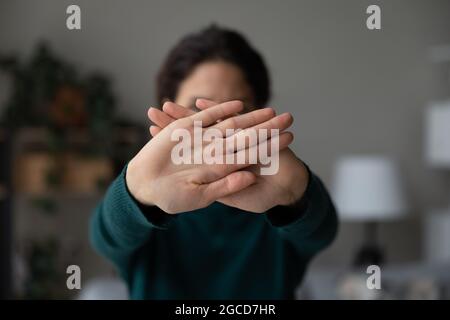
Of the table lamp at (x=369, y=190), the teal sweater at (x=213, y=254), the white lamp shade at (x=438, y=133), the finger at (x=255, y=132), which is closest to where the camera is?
the finger at (x=255, y=132)

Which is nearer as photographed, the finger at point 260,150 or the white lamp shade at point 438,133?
the finger at point 260,150

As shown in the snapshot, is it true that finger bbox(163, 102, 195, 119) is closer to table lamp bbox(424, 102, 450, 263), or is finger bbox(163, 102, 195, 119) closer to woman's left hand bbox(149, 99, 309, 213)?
woman's left hand bbox(149, 99, 309, 213)

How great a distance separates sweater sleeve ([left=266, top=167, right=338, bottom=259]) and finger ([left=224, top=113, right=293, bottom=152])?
55 mm

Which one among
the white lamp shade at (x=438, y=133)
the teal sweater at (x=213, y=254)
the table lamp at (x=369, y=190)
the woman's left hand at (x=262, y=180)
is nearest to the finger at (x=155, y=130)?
the woman's left hand at (x=262, y=180)

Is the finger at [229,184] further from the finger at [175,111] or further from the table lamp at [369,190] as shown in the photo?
the table lamp at [369,190]

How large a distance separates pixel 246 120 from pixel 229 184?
0.03 m

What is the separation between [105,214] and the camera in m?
0.33

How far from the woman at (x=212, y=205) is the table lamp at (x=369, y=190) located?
1319 mm

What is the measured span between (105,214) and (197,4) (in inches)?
5.9

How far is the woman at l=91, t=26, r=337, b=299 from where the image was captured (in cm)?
22

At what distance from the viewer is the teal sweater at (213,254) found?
0.36 meters

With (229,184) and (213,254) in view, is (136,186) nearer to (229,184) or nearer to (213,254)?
(229,184)

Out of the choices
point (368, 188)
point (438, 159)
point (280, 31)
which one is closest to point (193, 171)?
point (280, 31)

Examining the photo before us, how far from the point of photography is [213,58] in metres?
0.31
